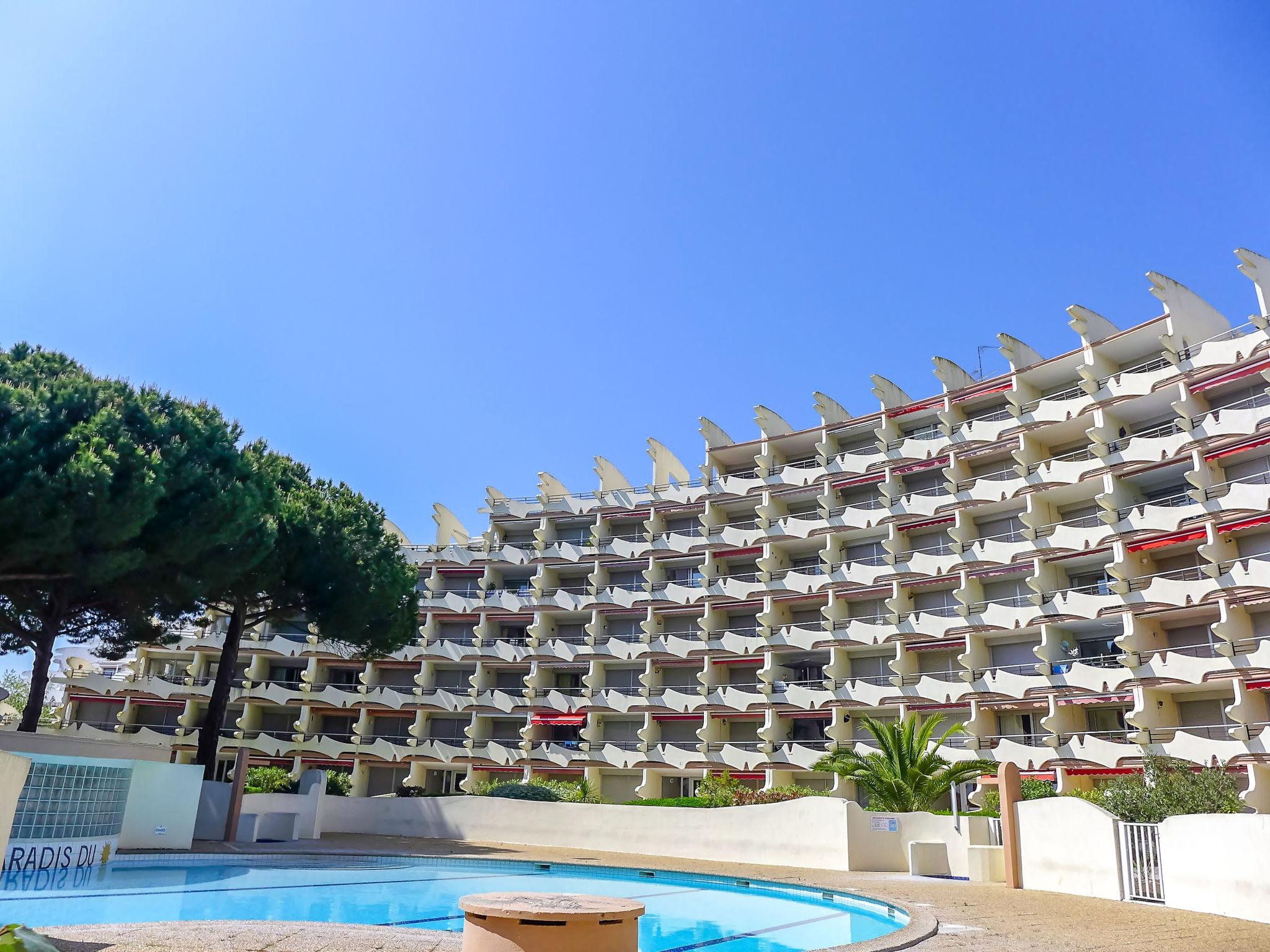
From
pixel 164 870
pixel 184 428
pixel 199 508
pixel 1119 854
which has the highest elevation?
pixel 184 428

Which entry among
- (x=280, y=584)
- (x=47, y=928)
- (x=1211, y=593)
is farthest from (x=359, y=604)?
(x=1211, y=593)

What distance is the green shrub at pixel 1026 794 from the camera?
1099 inches

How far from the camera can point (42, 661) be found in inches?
1121

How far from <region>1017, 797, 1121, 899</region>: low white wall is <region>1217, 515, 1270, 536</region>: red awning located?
20.9 meters

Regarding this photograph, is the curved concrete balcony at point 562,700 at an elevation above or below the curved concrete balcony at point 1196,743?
above

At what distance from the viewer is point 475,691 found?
169ft

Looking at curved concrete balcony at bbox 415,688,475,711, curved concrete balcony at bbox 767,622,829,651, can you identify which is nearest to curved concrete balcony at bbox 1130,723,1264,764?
curved concrete balcony at bbox 767,622,829,651

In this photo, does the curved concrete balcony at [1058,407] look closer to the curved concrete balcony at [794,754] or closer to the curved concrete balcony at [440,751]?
the curved concrete balcony at [794,754]

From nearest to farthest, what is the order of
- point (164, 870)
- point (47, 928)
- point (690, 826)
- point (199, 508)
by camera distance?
1. point (47, 928)
2. point (164, 870)
3. point (199, 508)
4. point (690, 826)

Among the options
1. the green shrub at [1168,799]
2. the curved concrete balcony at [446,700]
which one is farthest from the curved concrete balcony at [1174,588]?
the curved concrete balcony at [446,700]

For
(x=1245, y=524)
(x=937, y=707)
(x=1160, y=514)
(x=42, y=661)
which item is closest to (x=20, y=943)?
(x=42, y=661)

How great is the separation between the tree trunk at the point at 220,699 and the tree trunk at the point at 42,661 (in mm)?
5081

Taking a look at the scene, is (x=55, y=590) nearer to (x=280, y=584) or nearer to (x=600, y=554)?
(x=280, y=584)

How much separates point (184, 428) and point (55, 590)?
6.27m
